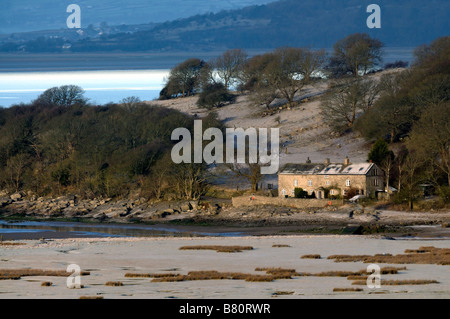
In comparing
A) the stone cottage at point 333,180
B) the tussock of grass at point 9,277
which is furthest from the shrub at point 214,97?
the tussock of grass at point 9,277

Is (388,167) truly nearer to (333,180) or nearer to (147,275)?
(333,180)

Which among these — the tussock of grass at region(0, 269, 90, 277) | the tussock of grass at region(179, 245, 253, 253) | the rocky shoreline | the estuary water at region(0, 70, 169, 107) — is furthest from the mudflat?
the estuary water at region(0, 70, 169, 107)

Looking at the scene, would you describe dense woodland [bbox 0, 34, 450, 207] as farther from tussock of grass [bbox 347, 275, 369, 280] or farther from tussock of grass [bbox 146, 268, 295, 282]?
tussock of grass [bbox 347, 275, 369, 280]

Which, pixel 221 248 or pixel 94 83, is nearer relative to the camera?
pixel 221 248

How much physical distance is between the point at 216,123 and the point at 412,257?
43415 mm

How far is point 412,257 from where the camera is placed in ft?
111

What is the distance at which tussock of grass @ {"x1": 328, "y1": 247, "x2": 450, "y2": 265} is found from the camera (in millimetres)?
32469

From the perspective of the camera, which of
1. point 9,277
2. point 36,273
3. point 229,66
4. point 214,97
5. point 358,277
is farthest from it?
point 229,66

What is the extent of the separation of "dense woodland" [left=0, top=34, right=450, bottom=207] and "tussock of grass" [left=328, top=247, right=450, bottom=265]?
15.0 metres

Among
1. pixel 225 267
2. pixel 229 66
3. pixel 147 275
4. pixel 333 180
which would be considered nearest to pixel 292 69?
pixel 229 66

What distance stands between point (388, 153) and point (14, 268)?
30.0 m

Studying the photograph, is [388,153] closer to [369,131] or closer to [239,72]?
[369,131]
